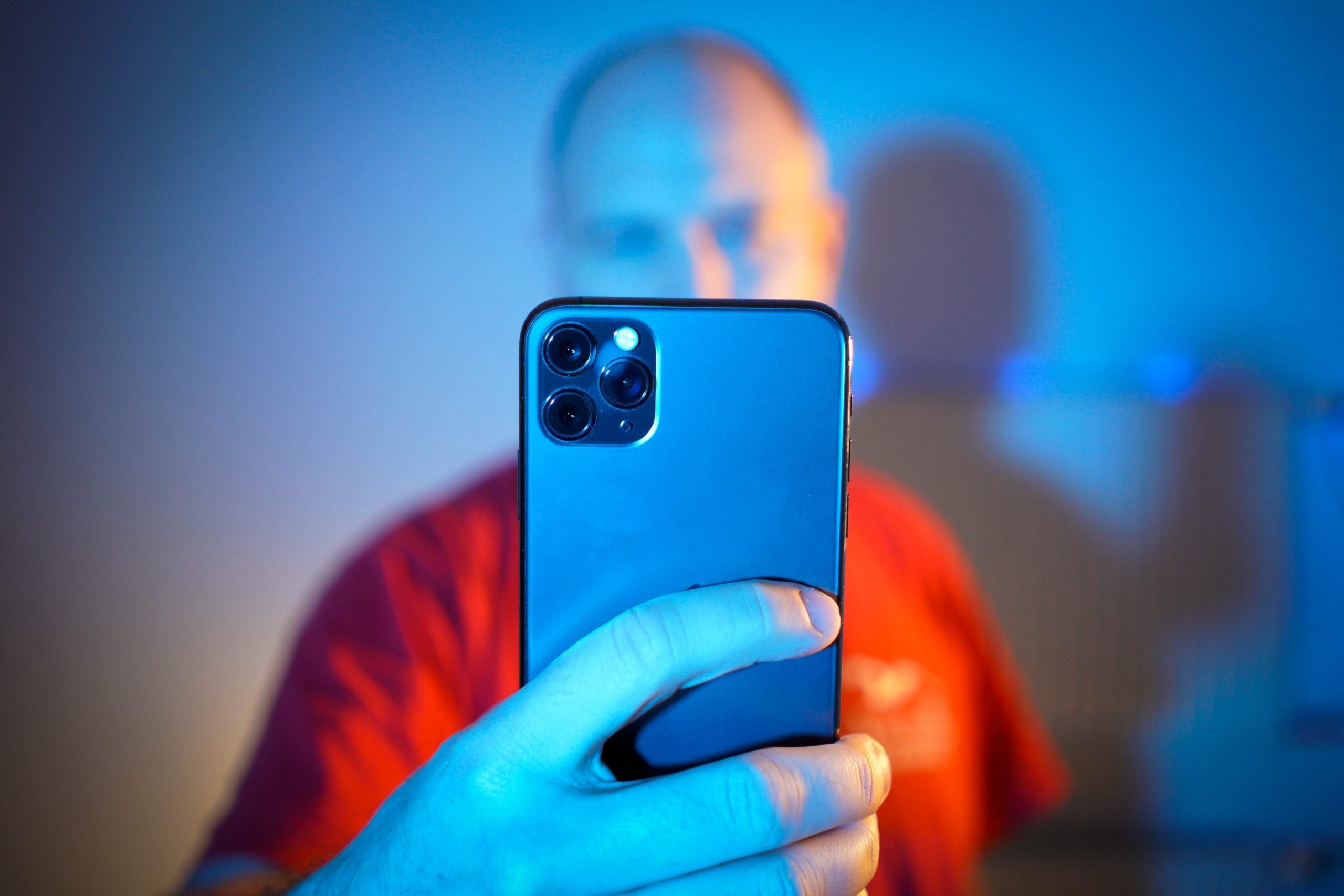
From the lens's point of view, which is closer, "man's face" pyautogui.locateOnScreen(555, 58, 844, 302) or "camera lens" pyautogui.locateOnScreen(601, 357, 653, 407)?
"camera lens" pyautogui.locateOnScreen(601, 357, 653, 407)

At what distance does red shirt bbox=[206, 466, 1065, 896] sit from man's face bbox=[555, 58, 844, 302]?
0.29 m

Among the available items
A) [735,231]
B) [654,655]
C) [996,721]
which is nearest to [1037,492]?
[996,721]

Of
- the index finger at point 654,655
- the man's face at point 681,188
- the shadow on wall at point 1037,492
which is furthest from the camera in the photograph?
the shadow on wall at point 1037,492

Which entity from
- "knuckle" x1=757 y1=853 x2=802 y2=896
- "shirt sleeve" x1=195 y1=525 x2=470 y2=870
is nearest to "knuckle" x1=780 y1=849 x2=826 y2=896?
"knuckle" x1=757 y1=853 x2=802 y2=896

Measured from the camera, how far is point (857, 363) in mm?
968

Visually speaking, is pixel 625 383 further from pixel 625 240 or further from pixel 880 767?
pixel 625 240

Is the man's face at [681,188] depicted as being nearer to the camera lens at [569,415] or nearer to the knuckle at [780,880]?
the camera lens at [569,415]

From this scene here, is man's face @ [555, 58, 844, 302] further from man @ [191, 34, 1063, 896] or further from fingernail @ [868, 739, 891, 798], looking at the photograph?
fingernail @ [868, 739, 891, 798]

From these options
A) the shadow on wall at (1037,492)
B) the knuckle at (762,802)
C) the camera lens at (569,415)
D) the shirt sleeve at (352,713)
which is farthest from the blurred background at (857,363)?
the knuckle at (762,802)

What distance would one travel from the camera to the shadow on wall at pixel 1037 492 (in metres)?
0.96

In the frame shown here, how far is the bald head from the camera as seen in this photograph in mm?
832

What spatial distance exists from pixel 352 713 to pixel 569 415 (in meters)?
0.51

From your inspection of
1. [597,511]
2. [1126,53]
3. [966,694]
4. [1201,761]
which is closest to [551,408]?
[597,511]

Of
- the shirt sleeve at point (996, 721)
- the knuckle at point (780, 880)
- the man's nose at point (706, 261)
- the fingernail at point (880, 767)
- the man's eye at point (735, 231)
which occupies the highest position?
the man's eye at point (735, 231)
